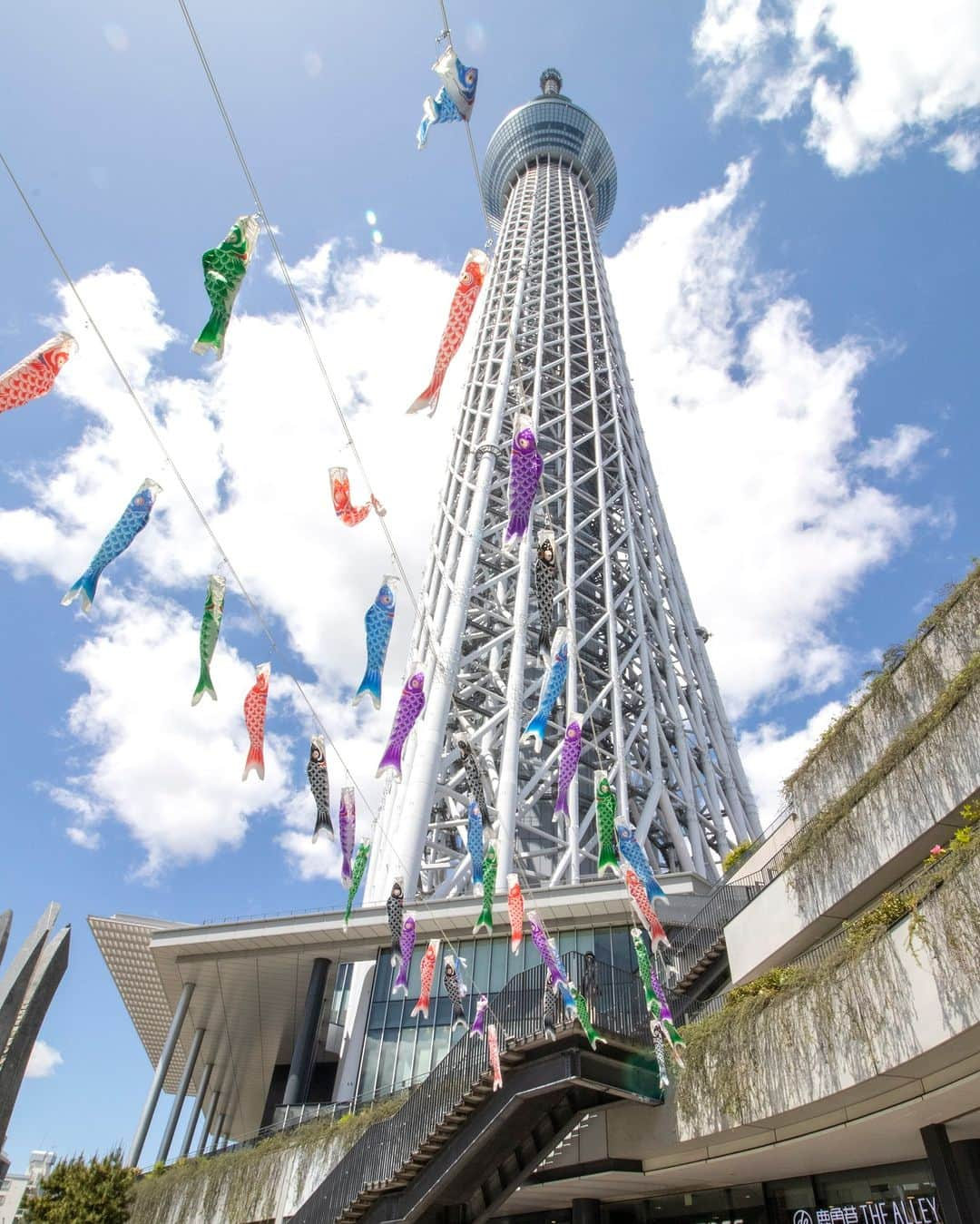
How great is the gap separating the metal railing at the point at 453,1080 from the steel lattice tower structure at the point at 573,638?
1057 cm

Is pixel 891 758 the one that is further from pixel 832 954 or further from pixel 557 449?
pixel 557 449

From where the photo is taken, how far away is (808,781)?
17.1 m

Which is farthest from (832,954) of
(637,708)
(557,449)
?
(557,449)

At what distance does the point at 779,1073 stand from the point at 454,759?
24.7 meters

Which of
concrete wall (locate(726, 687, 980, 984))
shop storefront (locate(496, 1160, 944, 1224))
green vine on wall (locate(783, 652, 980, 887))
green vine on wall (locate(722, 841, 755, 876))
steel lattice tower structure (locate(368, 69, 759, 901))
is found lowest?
shop storefront (locate(496, 1160, 944, 1224))

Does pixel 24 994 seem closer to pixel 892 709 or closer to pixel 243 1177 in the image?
pixel 243 1177

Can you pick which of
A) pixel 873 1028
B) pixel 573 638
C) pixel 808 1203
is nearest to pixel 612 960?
pixel 808 1203

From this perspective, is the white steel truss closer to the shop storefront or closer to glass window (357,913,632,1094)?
glass window (357,913,632,1094)

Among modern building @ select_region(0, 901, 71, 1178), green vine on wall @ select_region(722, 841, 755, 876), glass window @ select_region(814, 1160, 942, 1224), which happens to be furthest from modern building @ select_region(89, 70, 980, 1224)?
modern building @ select_region(0, 901, 71, 1178)

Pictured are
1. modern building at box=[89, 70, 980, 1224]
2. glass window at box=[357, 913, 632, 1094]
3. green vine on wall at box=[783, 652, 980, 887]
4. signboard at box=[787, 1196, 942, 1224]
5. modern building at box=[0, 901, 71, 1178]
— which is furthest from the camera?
glass window at box=[357, 913, 632, 1094]

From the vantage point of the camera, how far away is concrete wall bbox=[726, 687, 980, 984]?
492 inches

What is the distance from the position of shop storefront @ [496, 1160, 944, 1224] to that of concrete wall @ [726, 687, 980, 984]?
A: 11.6 feet

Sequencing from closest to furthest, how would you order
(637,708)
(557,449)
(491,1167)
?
(491,1167) → (637,708) → (557,449)

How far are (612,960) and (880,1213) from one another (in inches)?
381
